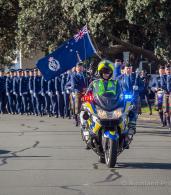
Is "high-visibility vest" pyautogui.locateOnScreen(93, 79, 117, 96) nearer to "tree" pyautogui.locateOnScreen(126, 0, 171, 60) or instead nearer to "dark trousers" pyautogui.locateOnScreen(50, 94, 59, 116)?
"dark trousers" pyautogui.locateOnScreen(50, 94, 59, 116)

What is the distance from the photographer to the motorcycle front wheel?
40.6ft

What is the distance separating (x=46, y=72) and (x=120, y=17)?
8.29 metres

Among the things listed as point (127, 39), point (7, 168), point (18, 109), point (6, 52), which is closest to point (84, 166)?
point (7, 168)

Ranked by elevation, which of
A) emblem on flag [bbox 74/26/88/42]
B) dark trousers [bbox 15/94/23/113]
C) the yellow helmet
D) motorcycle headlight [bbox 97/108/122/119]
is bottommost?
dark trousers [bbox 15/94/23/113]

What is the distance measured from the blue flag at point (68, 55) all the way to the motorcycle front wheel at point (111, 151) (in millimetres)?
9526

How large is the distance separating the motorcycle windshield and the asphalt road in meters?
0.98

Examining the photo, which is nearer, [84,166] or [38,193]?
[38,193]

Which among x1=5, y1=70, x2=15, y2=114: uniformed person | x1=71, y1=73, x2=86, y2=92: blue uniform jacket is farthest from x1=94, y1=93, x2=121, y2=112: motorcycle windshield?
x1=5, y1=70, x2=15, y2=114: uniformed person

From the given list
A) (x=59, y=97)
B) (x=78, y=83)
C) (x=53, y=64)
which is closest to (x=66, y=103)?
(x=59, y=97)

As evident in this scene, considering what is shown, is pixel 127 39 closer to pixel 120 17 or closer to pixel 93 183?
pixel 120 17

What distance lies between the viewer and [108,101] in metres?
12.7

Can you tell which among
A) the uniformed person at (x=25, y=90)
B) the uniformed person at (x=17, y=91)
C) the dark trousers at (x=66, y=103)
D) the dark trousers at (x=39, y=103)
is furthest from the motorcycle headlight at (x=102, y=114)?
the uniformed person at (x=17, y=91)

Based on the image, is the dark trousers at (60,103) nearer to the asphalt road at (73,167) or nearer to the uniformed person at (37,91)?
the uniformed person at (37,91)

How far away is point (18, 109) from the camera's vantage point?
3103cm
